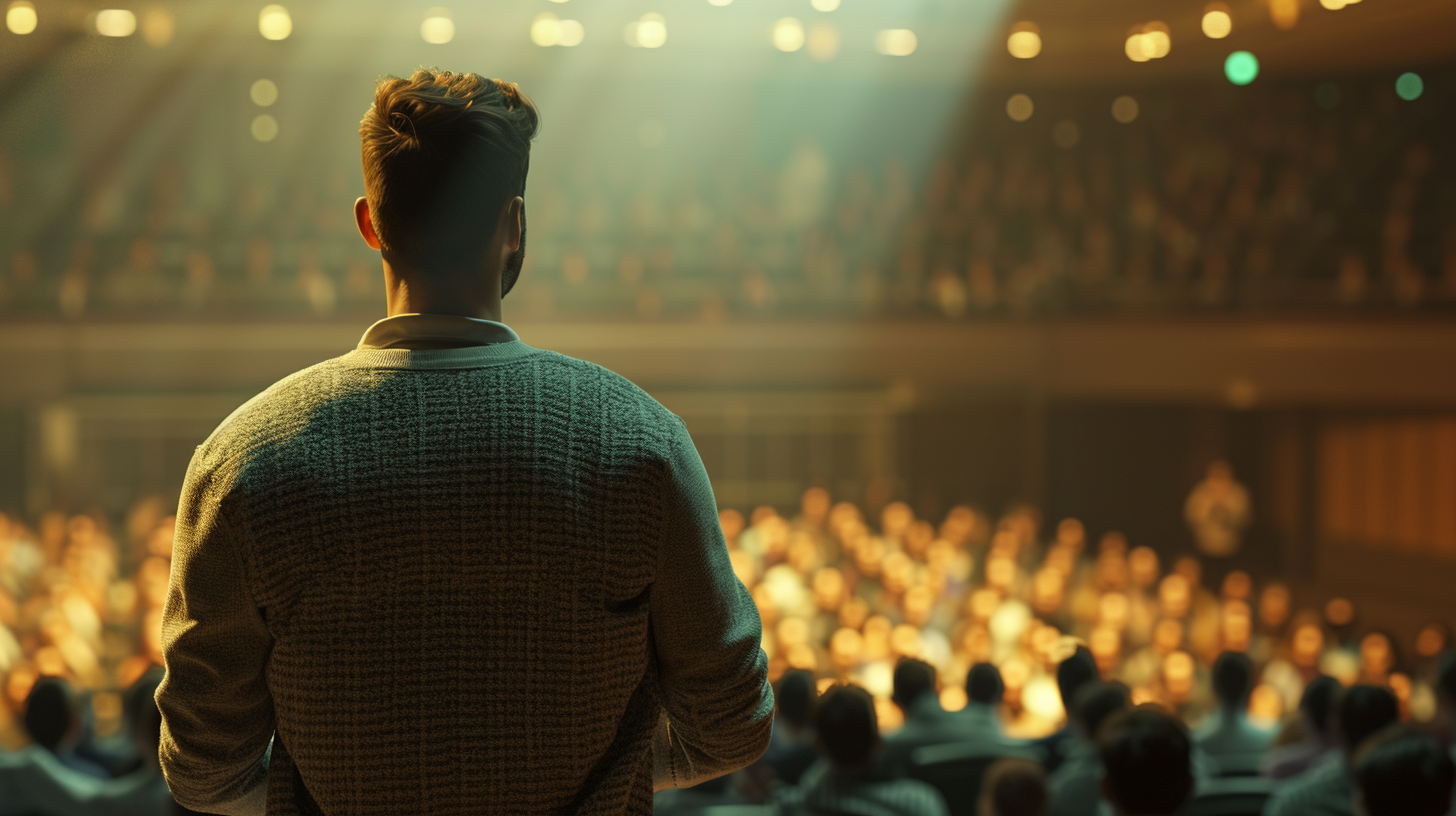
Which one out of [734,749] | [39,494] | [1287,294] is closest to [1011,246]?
[1287,294]

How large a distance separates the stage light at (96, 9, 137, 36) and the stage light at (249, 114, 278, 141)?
2291mm

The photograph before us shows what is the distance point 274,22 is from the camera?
1666 centimetres

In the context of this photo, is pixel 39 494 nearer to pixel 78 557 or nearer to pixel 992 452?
pixel 78 557

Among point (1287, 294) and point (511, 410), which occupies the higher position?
point (1287, 294)

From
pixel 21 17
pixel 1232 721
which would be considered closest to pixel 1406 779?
pixel 1232 721

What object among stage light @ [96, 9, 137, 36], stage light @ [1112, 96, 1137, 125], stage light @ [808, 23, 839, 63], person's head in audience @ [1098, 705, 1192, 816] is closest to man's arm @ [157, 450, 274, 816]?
person's head in audience @ [1098, 705, 1192, 816]

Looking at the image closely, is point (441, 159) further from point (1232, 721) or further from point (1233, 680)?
point (1232, 721)

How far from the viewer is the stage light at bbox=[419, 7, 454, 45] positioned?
16609mm

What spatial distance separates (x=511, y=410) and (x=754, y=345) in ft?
48.2

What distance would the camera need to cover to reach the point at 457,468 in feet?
3.58

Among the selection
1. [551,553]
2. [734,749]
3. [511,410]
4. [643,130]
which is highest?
[643,130]

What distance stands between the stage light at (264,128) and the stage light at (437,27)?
3105mm

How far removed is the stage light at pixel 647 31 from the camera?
1683 cm

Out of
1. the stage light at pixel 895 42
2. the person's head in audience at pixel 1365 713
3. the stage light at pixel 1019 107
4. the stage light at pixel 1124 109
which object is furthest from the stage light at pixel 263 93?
the person's head in audience at pixel 1365 713
